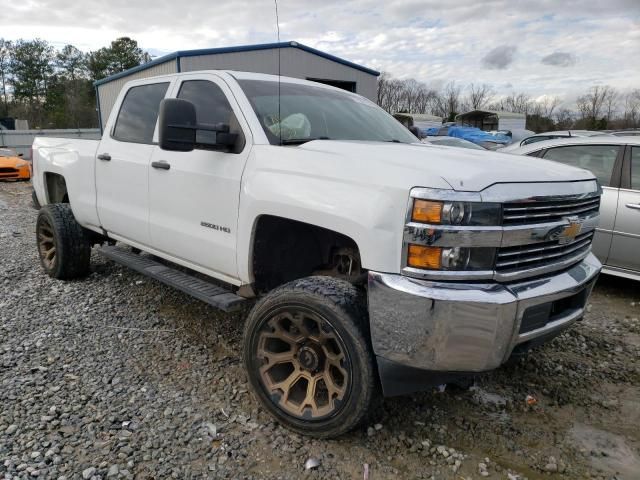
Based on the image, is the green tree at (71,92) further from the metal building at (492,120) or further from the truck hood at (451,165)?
the truck hood at (451,165)

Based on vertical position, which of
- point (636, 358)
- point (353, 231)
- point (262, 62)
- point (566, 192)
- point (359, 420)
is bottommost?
point (636, 358)

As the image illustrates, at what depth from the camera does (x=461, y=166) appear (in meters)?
2.37

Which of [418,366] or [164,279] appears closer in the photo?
[418,366]

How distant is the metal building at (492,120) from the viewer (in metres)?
39.6

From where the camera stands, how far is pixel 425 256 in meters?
2.20

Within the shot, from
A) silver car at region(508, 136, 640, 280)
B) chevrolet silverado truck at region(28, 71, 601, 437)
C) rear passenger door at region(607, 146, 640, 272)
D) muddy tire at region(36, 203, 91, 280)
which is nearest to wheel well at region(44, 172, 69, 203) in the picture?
muddy tire at region(36, 203, 91, 280)

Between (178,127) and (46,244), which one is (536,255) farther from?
(46,244)

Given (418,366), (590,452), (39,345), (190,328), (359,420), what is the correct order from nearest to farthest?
(418,366) < (359,420) < (590,452) < (39,345) < (190,328)

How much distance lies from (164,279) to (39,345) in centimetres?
111

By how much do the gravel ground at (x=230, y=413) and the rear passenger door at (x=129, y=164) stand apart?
0.86 meters

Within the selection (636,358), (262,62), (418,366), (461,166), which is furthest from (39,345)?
(262,62)

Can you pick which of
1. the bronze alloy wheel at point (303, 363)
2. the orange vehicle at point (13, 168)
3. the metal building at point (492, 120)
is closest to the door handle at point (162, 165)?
the bronze alloy wheel at point (303, 363)

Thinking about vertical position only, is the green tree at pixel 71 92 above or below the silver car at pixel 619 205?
above

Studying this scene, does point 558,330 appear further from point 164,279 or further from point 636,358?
point 164,279
